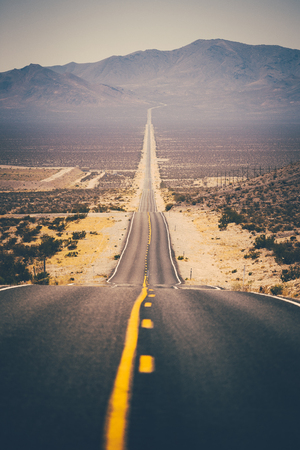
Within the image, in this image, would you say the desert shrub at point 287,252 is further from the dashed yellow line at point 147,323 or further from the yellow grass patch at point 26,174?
the yellow grass patch at point 26,174

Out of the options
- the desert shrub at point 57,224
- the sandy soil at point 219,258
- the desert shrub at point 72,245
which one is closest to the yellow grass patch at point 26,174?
the desert shrub at point 57,224

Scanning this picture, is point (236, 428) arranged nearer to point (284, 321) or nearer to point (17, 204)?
point (284, 321)

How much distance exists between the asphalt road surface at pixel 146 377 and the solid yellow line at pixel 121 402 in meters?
0.01

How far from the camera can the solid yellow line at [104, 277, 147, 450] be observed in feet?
9.45

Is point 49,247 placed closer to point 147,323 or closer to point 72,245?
point 72,245

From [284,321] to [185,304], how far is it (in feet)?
7.32

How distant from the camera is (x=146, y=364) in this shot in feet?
13.2

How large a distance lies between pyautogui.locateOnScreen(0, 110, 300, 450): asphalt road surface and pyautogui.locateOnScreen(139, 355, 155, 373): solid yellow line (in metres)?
0.01

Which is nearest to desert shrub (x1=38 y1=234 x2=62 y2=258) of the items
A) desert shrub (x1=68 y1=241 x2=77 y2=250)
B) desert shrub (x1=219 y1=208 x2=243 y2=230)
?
desert shrub (x1=68 y1=241 x2=77 y2=250)

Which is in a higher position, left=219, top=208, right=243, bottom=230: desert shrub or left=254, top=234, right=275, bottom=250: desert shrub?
left=219, top=208, right=243, bottom=230: desert shrub

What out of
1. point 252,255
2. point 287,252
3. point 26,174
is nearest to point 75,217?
point 252,255

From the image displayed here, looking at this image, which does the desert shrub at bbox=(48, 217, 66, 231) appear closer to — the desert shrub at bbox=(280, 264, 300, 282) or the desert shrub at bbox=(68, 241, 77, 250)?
the desert shrub at bbox=(68, 241, 77, 250)

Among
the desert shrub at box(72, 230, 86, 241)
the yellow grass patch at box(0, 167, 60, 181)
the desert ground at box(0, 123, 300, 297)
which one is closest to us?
the desert ground at box(0, 123, 300, 297)

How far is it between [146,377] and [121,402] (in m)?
0.48
